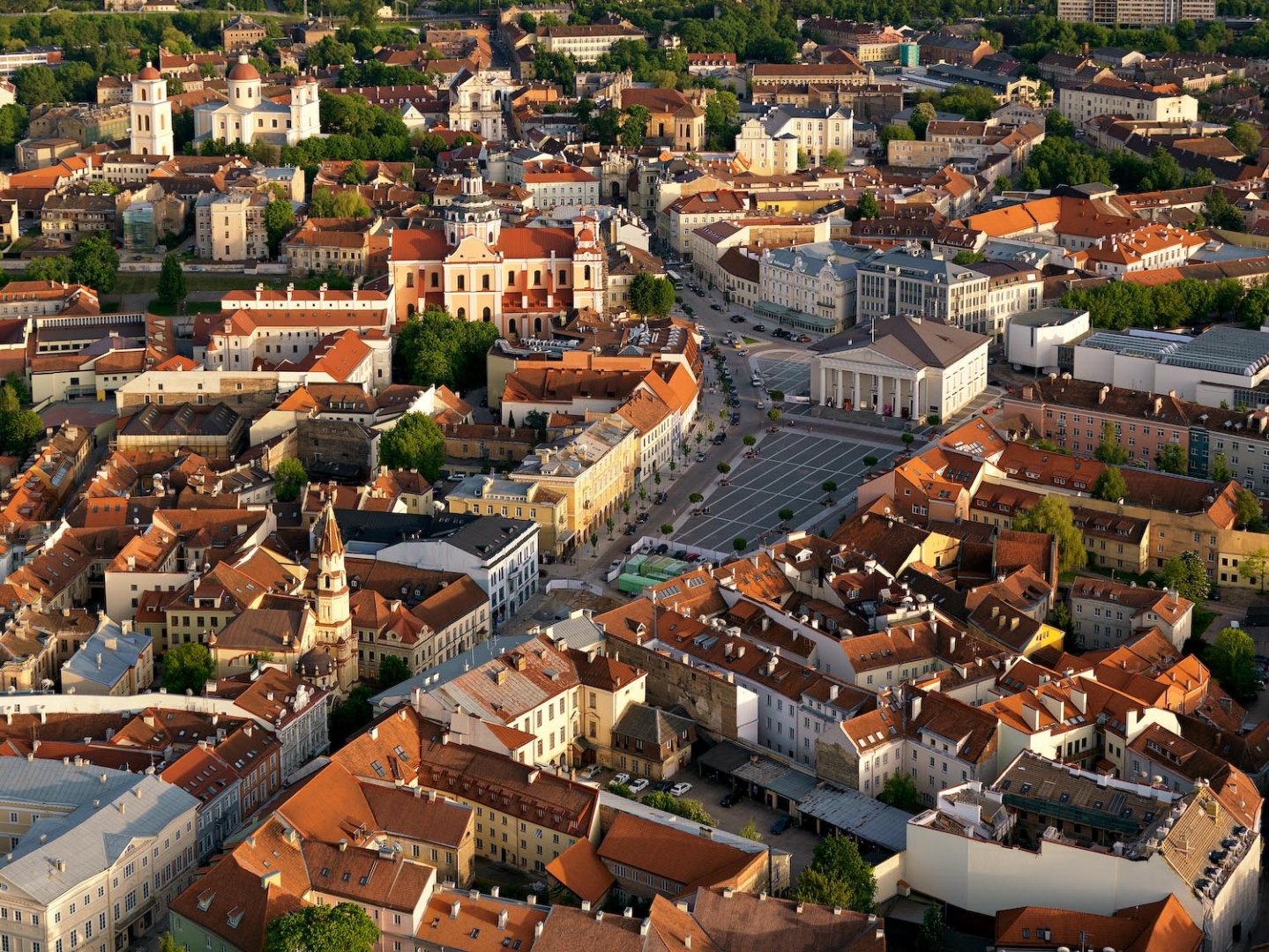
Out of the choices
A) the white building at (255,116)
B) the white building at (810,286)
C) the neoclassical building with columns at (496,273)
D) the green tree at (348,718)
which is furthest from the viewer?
the white building at (255,116)

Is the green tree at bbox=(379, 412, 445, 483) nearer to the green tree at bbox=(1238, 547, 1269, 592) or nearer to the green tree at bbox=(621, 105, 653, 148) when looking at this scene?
the green tree at bbox=(1238, 547, 1269, 592)

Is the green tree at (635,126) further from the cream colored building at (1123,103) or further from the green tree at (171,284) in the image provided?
the green tree at (171,284)

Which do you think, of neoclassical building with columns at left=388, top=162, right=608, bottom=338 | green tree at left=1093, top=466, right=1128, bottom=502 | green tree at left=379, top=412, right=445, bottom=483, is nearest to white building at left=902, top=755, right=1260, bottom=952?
green tree at left=1093, top=466, right=1128, bottom=502

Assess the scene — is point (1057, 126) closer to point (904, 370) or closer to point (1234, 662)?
point (904, 370)

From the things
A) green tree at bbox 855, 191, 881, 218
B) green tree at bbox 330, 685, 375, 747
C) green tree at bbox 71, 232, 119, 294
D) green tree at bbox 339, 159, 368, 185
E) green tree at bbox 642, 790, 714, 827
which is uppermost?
green tree at bbox 339, 159, 368, 185

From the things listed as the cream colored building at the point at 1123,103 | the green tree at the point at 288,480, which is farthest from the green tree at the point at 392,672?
the cream colored building at the point at 1123,103

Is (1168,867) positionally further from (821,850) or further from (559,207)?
(559,207)
